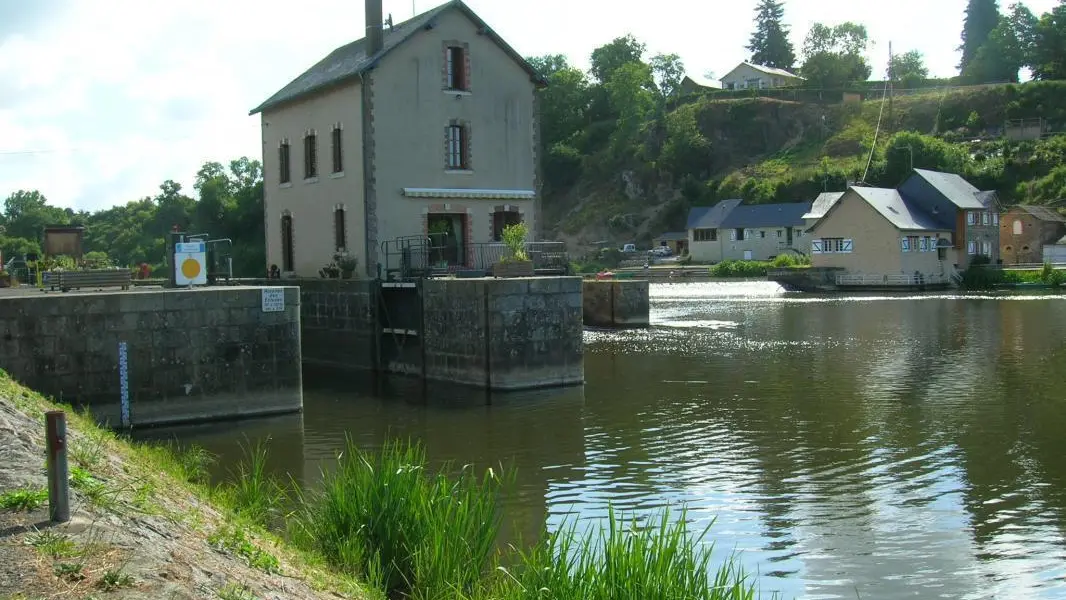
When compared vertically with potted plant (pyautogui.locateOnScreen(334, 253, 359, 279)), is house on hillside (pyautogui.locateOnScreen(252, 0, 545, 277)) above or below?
above

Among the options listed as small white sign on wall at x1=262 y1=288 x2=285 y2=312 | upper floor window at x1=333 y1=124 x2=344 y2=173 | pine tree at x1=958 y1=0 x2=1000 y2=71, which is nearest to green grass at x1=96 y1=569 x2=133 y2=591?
small white sign on wall at x1=262 y1=288 x2=285 y2=312

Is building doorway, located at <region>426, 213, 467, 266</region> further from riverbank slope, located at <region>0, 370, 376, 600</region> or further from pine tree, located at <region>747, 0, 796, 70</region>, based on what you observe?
pine tree, located at <region>747, 0, 796, 70</region>

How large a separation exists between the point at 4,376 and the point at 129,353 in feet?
14.4

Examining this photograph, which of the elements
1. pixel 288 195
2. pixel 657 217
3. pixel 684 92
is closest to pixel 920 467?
pixel 288 195

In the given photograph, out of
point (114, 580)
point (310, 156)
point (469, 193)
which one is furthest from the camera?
point (310, 156)

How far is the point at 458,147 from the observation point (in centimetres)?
2972

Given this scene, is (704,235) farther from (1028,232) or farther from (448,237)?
(448,237)

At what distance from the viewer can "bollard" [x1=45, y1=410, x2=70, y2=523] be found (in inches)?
239

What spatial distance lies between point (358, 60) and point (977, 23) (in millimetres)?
115996

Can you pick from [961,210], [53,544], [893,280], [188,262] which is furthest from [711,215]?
[53,544]

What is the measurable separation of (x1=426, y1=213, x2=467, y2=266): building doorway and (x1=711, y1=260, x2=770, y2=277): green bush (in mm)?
45774

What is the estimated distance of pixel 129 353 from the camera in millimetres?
17328

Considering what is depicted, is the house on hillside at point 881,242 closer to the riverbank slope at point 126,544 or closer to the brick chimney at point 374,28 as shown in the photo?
the brick chimney at point 374,28

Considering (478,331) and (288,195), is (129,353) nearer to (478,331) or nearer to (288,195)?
(478,331)
